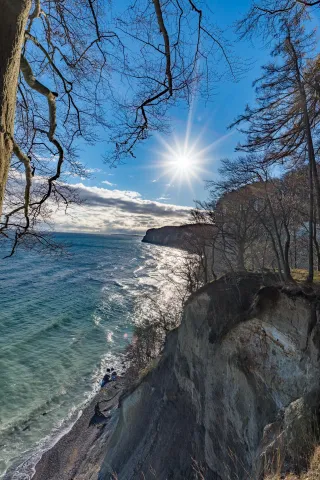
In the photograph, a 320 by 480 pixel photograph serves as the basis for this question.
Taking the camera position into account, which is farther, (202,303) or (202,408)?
(202,303)

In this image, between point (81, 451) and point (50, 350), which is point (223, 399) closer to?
point (81, 451)

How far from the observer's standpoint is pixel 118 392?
2119 cm

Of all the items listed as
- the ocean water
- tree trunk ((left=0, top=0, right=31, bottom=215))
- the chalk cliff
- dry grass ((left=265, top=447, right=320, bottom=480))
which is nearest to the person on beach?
the ocean water

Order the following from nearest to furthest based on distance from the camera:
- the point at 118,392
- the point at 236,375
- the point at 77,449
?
the point at 236,375 → the point at 77,449 → the point at 118,392

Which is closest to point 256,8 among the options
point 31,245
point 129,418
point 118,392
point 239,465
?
point 31,245

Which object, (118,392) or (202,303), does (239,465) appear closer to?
(202,303)

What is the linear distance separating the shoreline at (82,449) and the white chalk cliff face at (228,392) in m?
1.85

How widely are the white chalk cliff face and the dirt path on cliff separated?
1823 mm

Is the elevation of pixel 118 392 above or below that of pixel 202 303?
below

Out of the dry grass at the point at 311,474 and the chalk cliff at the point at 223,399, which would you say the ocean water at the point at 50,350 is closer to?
the chalk cliff at the point at 223,399

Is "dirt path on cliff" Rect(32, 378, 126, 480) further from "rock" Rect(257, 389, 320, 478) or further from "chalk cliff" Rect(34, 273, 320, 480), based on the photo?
"rock" Rect(257, 389, 320, 478)

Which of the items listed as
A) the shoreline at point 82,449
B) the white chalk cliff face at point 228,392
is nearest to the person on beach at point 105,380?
the shoreline at point 82,449

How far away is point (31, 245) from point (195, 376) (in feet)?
34.0

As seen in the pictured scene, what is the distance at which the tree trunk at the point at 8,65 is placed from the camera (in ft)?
5.45
